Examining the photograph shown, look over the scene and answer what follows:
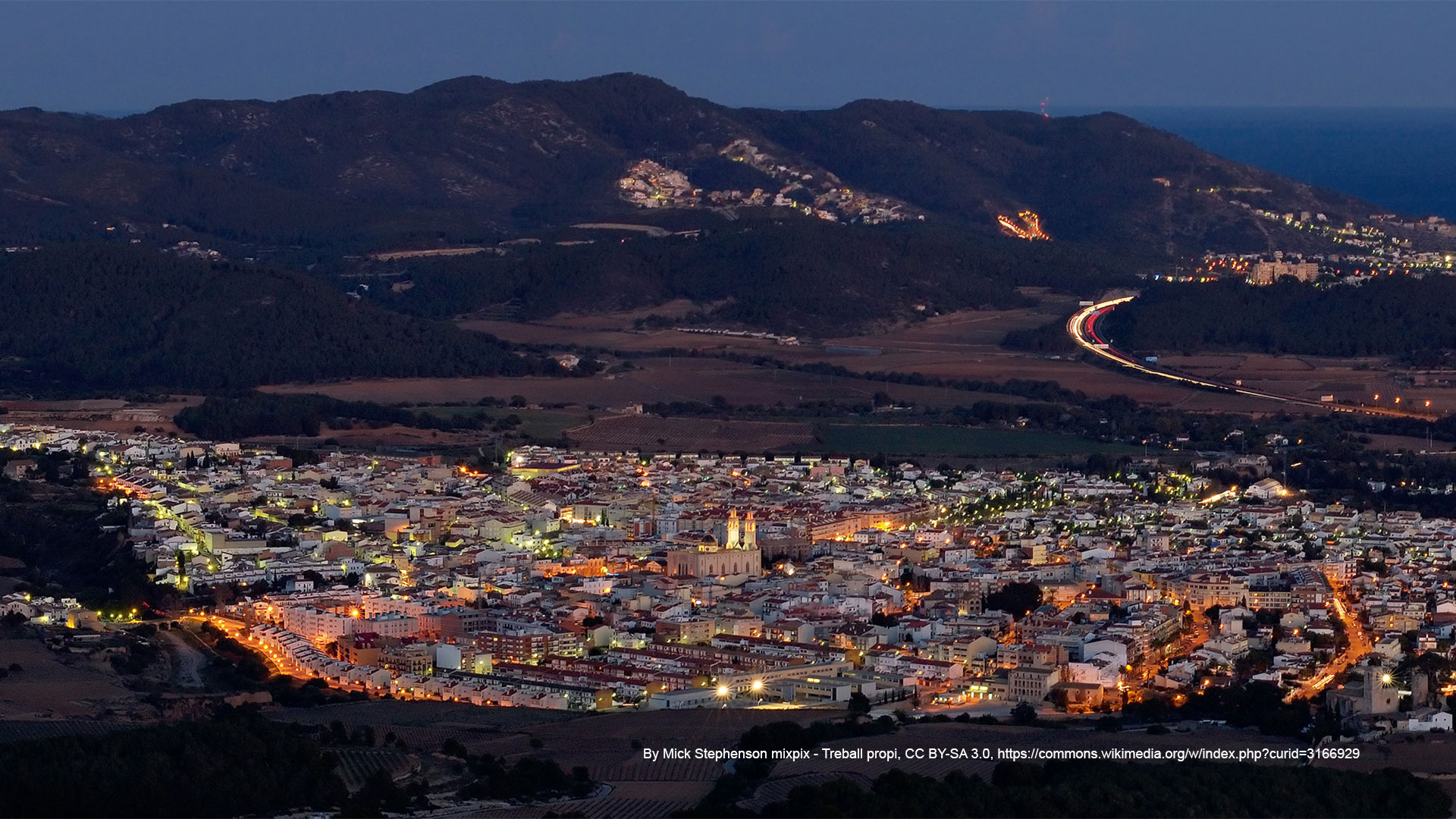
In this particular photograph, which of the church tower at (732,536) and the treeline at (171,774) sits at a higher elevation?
the treeline at (171,774)

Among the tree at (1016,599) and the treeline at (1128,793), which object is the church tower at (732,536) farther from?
the treeline at (1128,793)

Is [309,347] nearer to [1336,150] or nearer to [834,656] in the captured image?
[834,656]

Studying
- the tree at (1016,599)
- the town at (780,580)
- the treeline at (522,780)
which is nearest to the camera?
the treeline at (522,780)

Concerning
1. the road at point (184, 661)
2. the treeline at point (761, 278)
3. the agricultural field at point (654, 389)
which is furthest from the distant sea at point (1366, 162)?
the road at point (184, 661)

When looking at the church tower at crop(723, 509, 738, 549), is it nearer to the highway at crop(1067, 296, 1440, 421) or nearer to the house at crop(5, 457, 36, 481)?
the house at crop(5, 457, 36, 481)

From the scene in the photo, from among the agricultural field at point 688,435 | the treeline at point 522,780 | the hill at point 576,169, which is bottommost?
the agricultural field at point 688,435

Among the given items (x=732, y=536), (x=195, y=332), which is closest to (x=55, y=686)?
(x=732, y=536)

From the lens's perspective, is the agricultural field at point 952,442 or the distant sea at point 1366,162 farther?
the distant sea at point 1366,162
